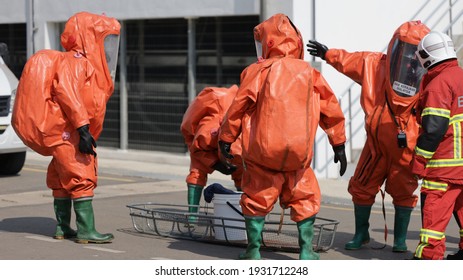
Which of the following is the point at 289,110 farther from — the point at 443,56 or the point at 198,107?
the point at 198,107

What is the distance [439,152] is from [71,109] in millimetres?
3305

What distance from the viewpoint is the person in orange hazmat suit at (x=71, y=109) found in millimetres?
10133

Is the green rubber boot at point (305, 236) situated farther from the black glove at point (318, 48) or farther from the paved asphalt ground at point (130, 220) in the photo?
the black glove at point (318, 48)

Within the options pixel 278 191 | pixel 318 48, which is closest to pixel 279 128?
pixel 278 191

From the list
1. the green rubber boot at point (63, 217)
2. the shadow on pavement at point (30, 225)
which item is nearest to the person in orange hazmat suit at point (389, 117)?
the green rubber boot at point (63, 217)

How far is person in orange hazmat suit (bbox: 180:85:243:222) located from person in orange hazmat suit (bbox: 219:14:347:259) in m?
1.95

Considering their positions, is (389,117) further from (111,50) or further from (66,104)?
(66,104)

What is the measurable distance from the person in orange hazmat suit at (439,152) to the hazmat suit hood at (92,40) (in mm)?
3152

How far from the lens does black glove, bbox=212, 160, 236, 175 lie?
10.9 meters

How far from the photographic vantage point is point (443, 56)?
29.5ft

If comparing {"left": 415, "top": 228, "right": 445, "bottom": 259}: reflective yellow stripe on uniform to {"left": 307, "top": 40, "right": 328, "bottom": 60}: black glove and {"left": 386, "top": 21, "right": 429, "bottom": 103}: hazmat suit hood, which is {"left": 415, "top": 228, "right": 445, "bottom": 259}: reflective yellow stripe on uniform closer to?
{"left": 386, "top": 21, "right": 429, "bottom": 103}: hazmat suit hood

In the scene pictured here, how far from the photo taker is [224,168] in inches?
444

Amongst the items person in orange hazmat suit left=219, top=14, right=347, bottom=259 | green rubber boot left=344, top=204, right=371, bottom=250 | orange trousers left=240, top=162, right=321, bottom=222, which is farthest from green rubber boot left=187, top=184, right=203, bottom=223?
orange trousers left=240, top=162, right=321, bottom=222

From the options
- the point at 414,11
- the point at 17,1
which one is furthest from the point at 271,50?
the point at 17,1
